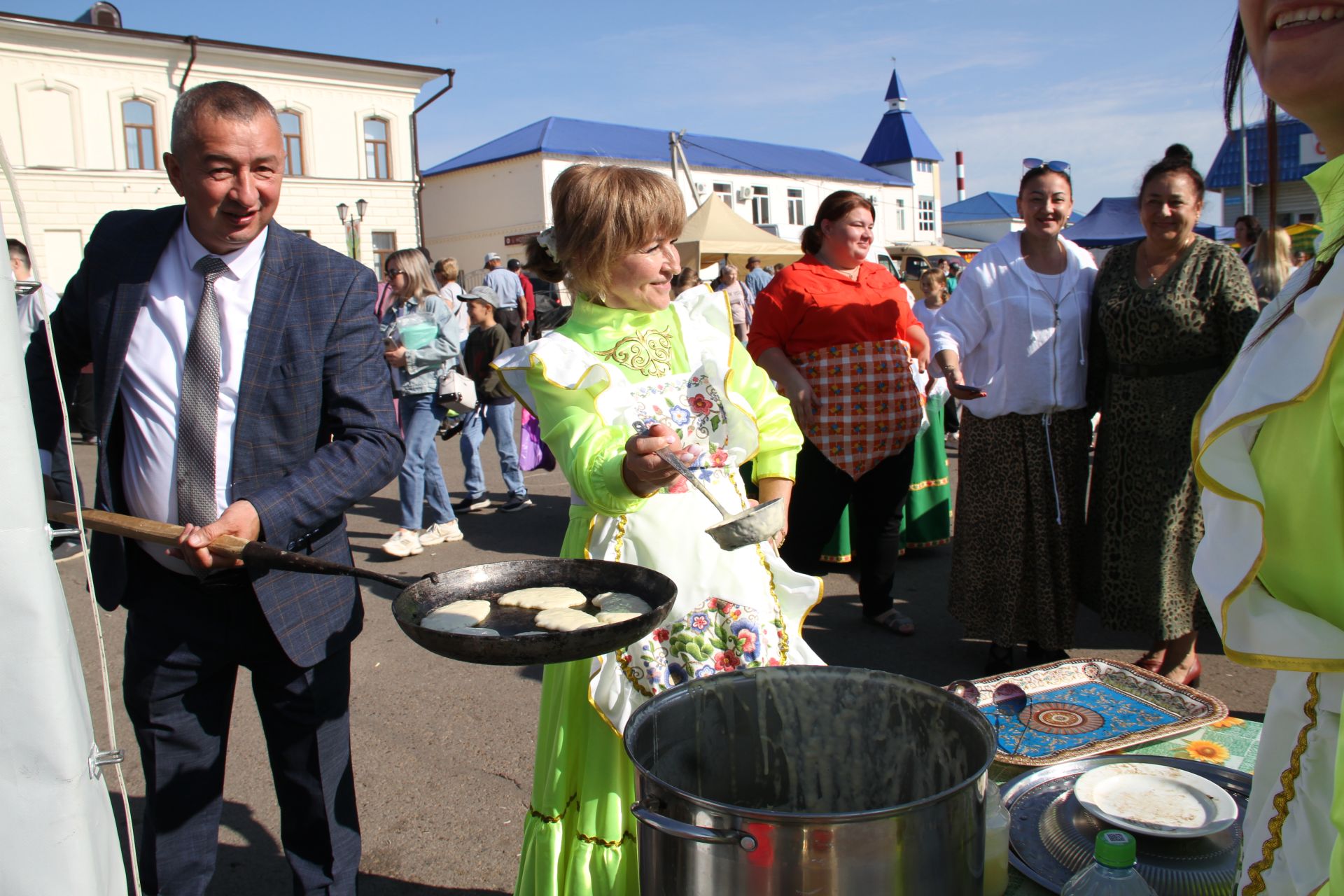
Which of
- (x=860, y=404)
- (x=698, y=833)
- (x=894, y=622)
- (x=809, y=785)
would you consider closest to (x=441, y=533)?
(x=894, y=622)

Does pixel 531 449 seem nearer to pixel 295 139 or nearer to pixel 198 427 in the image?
pixel 198 427

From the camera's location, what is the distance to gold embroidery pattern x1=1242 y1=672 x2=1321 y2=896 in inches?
38.3

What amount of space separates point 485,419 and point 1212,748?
6298 millimetres

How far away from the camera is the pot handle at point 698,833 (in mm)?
1062

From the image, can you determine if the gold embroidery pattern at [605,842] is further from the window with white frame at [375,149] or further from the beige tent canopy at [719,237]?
the window with white frame at [375,149]

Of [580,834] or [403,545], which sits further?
[403,545]

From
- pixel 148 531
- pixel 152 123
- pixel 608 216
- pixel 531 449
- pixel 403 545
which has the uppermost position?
pixel 152 123

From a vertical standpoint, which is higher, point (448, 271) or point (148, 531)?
point (448, 271)

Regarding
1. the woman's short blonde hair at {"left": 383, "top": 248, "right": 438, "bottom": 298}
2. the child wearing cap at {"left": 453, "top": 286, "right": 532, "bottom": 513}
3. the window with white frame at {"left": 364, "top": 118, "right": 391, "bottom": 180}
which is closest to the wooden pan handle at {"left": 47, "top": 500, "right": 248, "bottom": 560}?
the child wearing cap at {"left": 453, "top": 286, "right": 532, "bottom": 513}

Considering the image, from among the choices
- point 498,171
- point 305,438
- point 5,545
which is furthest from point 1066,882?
point 498,171

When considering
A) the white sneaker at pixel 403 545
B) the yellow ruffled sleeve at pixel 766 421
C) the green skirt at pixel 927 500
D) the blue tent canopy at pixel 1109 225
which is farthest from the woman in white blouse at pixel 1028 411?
the blue tent canopy at pixel 1109 225

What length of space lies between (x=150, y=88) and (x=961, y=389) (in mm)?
30931

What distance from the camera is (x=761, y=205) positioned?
1715 inches

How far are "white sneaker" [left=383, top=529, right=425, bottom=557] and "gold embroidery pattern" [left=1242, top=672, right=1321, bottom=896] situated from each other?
553 centimetres
